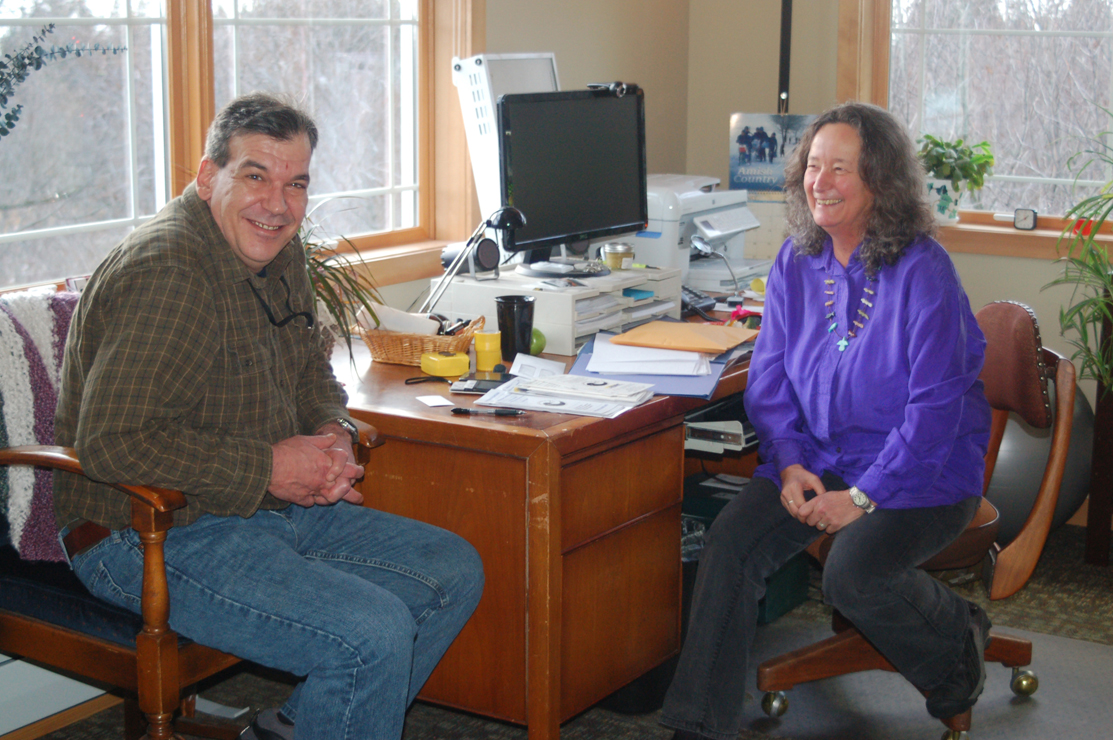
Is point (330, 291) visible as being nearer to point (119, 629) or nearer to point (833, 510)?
point (119, 629)

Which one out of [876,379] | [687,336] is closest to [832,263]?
[876,379]

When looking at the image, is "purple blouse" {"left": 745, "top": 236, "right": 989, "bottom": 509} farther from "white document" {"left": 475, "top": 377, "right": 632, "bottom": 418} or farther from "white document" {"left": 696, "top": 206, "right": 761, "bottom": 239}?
"white document" {"left": 696, "top": 206, "right": 761, "bottom": 239}

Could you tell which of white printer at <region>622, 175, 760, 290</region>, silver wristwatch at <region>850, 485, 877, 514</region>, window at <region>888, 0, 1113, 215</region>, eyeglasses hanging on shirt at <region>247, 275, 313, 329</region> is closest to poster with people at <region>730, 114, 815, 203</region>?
white printer at <region>622, 175, 760, 290</region>

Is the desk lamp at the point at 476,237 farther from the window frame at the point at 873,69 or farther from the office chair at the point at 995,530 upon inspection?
the window frame at the point at 873,69

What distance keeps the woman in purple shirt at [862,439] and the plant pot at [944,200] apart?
156 cm

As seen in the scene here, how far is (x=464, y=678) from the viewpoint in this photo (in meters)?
2.09

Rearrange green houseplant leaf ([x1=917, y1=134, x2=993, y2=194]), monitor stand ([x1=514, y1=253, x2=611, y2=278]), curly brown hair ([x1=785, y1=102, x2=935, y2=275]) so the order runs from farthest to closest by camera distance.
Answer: green houseplant leaf ([x1=917, y1=134, x2=993, y2=194]) → monitor stand ([x1=514, y1=253, x2=611, y2=278]) → curly brown hair ([x1=785, y1=102, x2=935, y2=275])

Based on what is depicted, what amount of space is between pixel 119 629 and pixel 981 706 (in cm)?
175

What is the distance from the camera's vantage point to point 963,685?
2117mm

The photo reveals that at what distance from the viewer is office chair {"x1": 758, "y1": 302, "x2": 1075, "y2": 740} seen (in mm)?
2268

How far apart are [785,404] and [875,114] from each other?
599 mm

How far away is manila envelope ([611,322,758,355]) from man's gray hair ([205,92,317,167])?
92 centimetres

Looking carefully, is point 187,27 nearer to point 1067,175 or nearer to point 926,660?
point 926,660

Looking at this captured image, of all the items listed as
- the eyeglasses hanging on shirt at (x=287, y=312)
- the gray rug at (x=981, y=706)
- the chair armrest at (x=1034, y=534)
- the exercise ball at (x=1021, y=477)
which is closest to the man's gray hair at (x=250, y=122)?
the eyeglasses hanging on shirt at (x=287, y=312)
